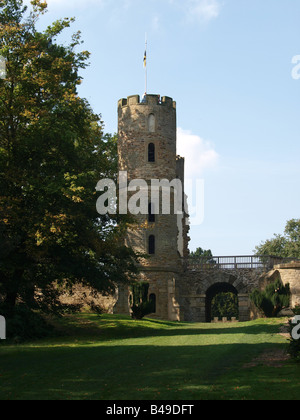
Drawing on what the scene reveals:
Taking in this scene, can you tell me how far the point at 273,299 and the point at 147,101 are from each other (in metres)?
18.3

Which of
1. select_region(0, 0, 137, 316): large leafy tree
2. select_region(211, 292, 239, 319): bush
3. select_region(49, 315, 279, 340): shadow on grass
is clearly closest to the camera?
select_region(0, 0, 137, 316): large leafy tree

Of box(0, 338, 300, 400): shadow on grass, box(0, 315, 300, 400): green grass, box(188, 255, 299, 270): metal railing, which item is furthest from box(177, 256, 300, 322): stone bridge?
box(0, 338, 300, 400): shadow on grass

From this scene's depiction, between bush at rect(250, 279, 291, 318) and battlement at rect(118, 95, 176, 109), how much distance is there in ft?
55.9

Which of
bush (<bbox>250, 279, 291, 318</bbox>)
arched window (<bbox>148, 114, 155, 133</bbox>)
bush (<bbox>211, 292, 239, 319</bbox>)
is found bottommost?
bush (<bbox>211, 292, 239, 319</bbox>)

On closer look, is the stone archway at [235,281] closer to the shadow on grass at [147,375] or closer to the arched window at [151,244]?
the arched window at [151,244]

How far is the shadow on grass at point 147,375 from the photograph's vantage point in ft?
39.4

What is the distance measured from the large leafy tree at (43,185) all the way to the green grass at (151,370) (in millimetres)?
3206

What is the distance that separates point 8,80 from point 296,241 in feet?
185

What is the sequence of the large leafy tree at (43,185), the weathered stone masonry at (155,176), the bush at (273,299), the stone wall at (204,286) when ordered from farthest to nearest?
the stone wall at (204,286)
the weathered stone masonry at (155,176)
the bush at (273,299)
the large leafy tree at (43,185)

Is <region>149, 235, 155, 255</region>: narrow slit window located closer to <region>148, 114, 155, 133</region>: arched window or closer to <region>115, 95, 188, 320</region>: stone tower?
<region>115, 95, 188, 320</region>: stone tower

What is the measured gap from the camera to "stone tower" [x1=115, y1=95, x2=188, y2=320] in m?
42.5

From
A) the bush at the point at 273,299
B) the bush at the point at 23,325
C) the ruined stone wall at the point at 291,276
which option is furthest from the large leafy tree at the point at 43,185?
the ruined stone wall at the point at 291,276

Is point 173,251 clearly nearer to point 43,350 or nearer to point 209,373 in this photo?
point 43,350

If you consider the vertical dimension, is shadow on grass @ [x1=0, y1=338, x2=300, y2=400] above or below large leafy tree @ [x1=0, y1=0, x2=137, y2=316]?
below
